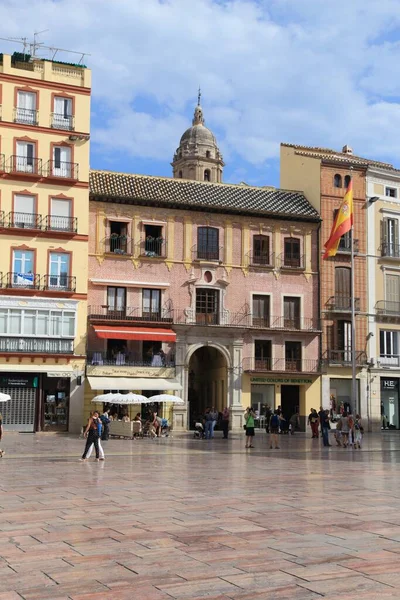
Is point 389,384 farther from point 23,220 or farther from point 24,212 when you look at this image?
point 24,212

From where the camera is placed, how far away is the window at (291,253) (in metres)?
49.9

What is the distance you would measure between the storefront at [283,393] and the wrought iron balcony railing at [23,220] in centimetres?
1528

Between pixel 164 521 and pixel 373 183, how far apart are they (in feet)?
144

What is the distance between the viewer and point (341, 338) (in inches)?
1971

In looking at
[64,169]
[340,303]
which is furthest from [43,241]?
[340,303]

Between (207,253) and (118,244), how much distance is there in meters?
5.58

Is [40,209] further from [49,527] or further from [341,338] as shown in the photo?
[49,527]

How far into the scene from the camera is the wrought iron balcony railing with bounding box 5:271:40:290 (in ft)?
138

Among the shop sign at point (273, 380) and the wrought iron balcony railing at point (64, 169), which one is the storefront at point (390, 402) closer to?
the shop sign at point (273, 380)

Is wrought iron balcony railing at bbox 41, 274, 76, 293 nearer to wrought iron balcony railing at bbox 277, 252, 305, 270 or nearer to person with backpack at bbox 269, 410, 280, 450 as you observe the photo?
wrought iron balcony railing at bbox 277, 252, 305, 270

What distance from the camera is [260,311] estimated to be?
48906 millimetres

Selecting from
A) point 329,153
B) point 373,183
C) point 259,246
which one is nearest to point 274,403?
point 259,246

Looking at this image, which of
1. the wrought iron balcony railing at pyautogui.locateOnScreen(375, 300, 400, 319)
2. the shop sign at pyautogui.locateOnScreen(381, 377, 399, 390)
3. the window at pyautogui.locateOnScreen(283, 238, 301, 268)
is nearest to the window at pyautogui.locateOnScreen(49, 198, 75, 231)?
the window at pyautogui.locateOnScreen(283, 238, 301, 268)

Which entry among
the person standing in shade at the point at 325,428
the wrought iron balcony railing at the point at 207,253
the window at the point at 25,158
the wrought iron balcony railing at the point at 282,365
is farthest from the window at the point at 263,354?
the window at the point at 25,158
